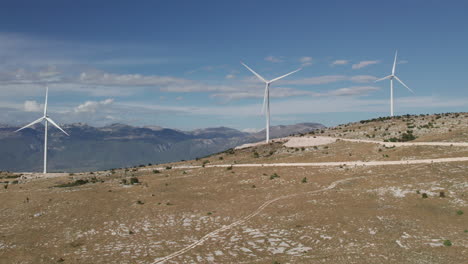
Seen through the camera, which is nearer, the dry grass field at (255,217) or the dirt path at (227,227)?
the dry grass field at (255,217)

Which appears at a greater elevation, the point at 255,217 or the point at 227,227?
the point at 255,217

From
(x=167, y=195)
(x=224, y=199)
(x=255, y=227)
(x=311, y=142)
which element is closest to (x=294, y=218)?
(x=255, y=227)

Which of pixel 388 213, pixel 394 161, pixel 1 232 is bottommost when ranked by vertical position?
pixel 1 232

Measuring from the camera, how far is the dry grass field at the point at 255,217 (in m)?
34.7

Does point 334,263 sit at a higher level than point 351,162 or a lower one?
lower

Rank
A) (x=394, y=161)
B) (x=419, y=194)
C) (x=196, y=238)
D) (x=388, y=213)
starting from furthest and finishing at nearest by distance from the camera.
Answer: (x=394, y=161), (x=419, y=194), (x=388, y=213), (x=196, y=238)

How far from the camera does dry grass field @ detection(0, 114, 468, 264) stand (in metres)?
34.7

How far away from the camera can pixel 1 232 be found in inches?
1762

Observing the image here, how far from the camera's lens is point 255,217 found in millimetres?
45656

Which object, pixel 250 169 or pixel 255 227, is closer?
pixel 255 227

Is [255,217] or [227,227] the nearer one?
[227,227]

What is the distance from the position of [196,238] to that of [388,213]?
22942 millimetres

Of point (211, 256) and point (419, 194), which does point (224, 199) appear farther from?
point (419, 194)

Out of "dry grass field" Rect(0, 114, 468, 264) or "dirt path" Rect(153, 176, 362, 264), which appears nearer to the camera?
"dry grass field" Rect(0, 114, 468, 264)
